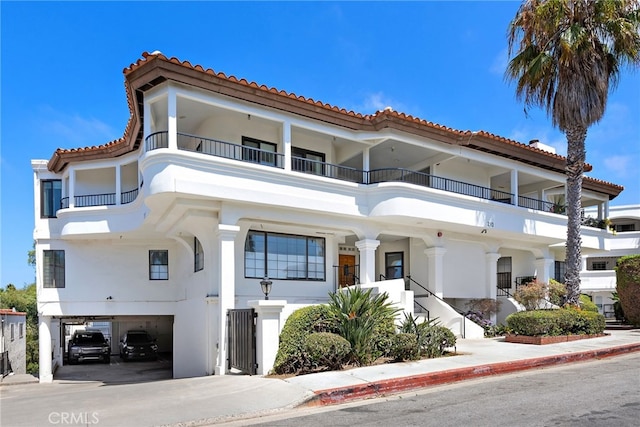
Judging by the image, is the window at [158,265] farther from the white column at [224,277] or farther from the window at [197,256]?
the white column at [224,277]

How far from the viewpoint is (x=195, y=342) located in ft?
56.6

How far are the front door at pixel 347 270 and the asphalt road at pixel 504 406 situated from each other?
10.3 meters

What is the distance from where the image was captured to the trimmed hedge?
16.0 metres

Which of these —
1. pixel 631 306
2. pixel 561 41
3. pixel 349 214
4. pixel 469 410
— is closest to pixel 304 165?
pixel 349 214

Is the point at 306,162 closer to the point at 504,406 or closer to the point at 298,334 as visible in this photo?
the point at 298,334

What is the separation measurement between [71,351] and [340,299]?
19152mm

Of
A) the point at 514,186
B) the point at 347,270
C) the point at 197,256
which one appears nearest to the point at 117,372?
the point at 197,256

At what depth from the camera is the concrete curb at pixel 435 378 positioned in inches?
380

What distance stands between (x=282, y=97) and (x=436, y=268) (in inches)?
358

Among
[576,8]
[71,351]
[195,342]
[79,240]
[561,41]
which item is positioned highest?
[576,8]

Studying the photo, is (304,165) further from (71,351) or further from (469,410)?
(71,351)

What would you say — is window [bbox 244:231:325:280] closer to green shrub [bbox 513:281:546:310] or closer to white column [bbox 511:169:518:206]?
green shrub [bbox 513:281:546:310]

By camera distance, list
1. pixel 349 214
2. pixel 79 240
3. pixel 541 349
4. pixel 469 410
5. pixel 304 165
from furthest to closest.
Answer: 1. pixel 79 240
2. pixel 304 165
3. pixel 349 214
4. pixel 541 349
5. pixel 469 410

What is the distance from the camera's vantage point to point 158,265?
21625mm
